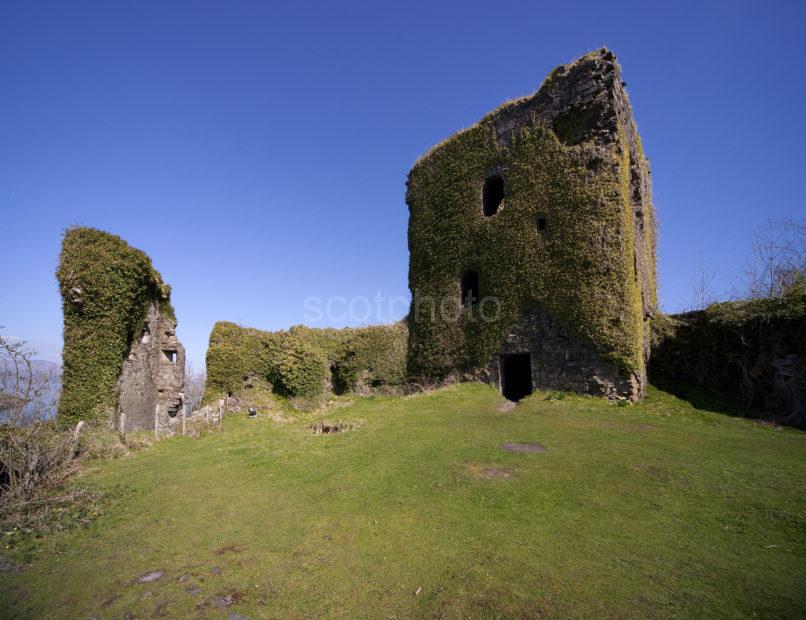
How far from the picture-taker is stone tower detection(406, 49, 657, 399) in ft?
51.3

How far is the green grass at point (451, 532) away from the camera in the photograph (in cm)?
508

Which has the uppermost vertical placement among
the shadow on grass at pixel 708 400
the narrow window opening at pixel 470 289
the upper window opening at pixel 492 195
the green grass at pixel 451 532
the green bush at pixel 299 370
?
the upper window opening at pixel 492 195

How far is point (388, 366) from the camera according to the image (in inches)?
879

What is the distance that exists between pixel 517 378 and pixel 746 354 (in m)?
8.41

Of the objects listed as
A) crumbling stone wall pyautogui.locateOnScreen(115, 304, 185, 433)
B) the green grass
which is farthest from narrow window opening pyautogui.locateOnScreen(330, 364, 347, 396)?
the green grass

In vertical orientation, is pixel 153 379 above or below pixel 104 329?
below

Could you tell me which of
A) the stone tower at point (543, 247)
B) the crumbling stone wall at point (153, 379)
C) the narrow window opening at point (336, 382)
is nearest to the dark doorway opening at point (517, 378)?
the stone tower at point (543, 247)

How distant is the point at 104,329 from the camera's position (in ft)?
49.4

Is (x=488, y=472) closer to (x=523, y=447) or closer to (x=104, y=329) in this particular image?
(x=523, y=447)

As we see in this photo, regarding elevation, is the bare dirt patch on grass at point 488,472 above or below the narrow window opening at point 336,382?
below

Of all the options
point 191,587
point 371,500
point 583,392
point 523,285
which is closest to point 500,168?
point 523,285

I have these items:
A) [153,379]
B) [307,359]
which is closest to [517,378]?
[307,359]

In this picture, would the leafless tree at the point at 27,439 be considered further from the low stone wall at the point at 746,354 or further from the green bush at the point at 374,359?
the low stone wall at the point at 746,354

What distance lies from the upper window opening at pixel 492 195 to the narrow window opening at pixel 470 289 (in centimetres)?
297
